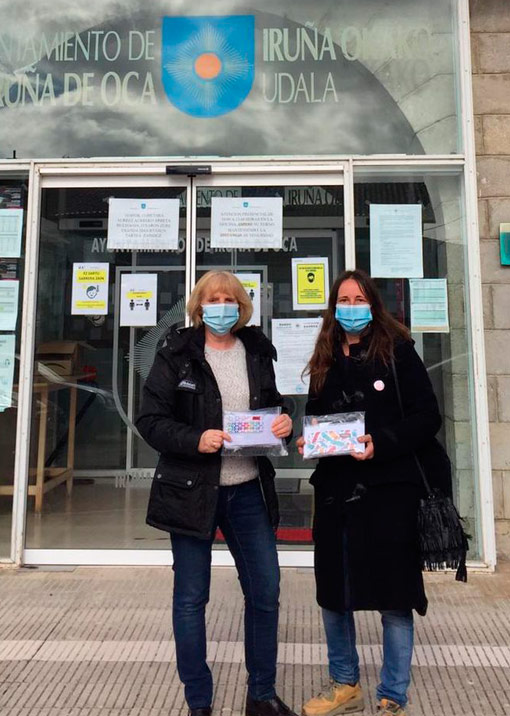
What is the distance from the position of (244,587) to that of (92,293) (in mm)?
2861

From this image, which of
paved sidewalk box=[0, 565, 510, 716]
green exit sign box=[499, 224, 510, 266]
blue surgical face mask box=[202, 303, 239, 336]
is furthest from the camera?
green exit sign box=[499, 224, 510, 266]

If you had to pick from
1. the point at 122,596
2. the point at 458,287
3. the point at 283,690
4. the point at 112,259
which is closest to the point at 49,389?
the point at 112,259

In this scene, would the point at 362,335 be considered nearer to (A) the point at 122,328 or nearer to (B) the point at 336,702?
(B) the point at 336,702

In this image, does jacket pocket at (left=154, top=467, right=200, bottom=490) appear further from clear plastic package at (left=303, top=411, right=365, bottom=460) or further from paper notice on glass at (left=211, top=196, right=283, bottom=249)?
paper notice on glass at (left=211, top=196, right=283, bottom=249)

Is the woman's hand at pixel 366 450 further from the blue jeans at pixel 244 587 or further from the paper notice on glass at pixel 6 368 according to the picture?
the paper notice on glass at pixel 6 368

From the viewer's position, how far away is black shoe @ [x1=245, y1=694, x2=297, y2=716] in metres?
2.35

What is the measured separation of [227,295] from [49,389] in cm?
262

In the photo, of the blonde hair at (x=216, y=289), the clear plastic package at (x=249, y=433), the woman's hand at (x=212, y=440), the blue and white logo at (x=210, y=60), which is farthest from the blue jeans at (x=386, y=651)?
the blue and white logo at (x=210, y=60)

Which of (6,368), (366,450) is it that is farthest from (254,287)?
(366,450)

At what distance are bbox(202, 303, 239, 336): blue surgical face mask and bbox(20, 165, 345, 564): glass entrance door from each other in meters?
2.05

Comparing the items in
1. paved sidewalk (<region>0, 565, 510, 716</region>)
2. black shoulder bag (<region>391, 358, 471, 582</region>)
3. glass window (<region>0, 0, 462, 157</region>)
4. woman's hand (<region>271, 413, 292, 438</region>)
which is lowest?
paved sidewalk (<region>0, 565, 510, 716</region>)

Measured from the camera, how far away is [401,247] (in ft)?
14.7

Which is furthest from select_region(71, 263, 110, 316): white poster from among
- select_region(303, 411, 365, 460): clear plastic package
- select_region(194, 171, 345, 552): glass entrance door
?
select_region(303, 411, 365, 460): clear plastic package

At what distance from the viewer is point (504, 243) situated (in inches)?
176
